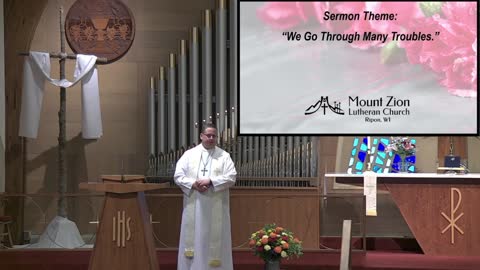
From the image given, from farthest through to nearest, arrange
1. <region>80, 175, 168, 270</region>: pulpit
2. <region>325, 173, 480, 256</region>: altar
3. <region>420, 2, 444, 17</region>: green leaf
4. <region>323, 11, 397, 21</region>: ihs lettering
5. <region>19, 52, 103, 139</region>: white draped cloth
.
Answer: <region>19, 52, 103, 139</region>: white draped cloth < <region>325, 173, 480, 256</region>: altar < <region>80, 175, 168, 270</region>: pulpit < <region>323, 11, 397, 21</region>: ihs lettering < <region>420, 2, 444, 17</region>: green leaf

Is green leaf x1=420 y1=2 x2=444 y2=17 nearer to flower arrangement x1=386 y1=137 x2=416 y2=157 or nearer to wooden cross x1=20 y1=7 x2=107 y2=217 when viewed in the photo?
flower arrangement x1=386 y1=137 x2=416 y2=157

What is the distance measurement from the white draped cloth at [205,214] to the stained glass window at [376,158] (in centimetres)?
275

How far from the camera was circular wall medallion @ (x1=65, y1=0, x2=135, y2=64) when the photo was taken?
8.98 metres

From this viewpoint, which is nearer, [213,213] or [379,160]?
[213,213]

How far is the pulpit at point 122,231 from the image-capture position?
237 inches

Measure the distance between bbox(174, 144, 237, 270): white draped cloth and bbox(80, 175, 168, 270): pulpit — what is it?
630mm

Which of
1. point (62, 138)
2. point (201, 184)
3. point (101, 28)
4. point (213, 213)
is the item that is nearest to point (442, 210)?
point (213, 213)

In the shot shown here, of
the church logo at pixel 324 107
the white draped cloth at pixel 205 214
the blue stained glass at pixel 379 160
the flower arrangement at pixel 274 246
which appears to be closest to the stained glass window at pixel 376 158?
the blue stained glass at pixel 379 160

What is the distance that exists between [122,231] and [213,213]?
101cm

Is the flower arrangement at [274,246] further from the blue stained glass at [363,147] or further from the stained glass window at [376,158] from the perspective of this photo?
the blue stained glass at [363,147]

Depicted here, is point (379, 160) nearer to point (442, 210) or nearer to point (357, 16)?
point (442, 210)

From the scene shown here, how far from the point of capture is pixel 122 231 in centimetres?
605

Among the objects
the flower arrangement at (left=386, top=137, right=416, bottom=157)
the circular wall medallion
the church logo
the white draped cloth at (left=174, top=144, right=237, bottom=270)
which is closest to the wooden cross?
the circular wall medallion

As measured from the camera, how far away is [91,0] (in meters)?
9.04
